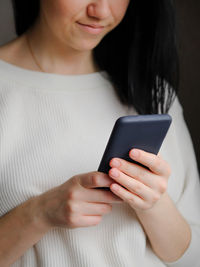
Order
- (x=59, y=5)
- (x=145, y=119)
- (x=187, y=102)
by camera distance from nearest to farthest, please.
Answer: (x=145, y=119), (x=59, y=5), (x=187, y=102)

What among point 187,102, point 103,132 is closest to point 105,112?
point 103,132

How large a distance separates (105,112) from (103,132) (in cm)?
8

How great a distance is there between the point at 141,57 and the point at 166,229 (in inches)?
20.3

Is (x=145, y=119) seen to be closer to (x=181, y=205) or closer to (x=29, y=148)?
(x=29, y=148)

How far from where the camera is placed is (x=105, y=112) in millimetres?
1299

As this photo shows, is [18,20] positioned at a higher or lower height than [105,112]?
higher

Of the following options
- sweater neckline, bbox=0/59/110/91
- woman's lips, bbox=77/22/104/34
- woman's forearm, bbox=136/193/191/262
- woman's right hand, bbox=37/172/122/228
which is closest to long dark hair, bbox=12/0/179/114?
sweater neckline, bbox=0/59/110/91

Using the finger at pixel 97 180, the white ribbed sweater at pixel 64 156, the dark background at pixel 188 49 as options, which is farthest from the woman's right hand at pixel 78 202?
the dark background at pixel 188 49

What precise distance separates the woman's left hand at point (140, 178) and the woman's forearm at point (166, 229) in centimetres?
14

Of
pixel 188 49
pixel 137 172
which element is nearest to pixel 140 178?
pixel 137 172

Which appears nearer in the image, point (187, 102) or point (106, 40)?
point (106, 40)

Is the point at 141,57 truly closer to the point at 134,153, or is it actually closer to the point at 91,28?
the point at 91,28

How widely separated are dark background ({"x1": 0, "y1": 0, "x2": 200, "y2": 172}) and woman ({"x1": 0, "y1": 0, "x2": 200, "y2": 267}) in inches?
11.5

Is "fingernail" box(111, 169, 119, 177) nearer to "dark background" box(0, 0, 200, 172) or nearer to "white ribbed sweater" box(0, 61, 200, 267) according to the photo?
"white ribbed sweater" box(0, 61, 200, 267)
